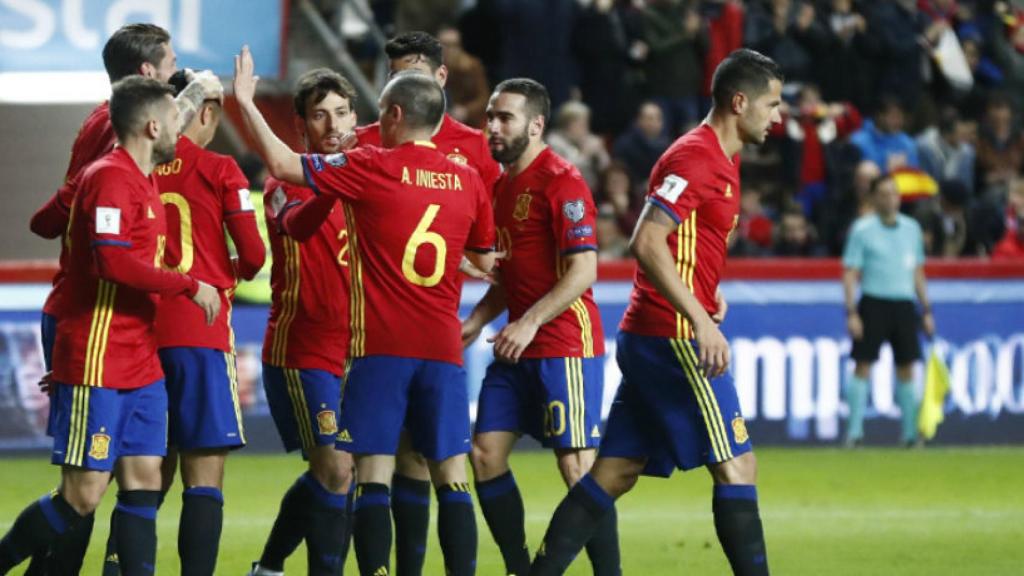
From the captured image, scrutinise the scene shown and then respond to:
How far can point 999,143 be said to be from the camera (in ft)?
66.3

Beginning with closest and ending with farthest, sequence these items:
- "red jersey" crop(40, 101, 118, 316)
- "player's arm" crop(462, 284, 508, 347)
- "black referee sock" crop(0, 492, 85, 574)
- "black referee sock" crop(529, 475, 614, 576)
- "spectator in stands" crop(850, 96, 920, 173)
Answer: "black referee sock" crop(0, 492, 85, 574) → "black referee sock" crop(529, 475, 614, 576) → "red jersey" crop(40, 101, 118, 316) → "player's arm" crop(462, 284, 508, 347) → "spectator in stands" crop(850, 96, 920, 173)

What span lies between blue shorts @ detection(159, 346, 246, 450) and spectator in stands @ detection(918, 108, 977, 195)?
12665 mm

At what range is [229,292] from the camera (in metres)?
8.15

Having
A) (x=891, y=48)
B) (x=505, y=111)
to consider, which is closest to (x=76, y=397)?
(x=505, y=111)

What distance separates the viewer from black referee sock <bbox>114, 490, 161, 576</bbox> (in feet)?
24.3

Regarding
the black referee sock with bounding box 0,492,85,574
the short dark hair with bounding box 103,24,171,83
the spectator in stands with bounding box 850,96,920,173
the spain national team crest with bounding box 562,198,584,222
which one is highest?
the spectator in stands with bounding box 850,96,920,173

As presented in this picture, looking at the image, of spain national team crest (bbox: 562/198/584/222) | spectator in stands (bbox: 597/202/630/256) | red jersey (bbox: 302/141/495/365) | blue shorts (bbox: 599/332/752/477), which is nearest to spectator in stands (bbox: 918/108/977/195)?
spectator in stands (bbox: 597/202/630/256)

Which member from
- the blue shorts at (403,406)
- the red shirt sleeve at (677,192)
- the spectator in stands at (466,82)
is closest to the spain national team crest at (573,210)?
the red shirt sleeve at (677,192)

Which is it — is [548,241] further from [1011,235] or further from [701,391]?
[1011,235]

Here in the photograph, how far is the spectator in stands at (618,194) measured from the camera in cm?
1691

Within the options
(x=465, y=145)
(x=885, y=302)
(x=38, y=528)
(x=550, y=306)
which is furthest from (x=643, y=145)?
(x=38, y=528)

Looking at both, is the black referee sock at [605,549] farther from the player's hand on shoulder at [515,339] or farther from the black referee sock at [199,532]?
the black referee sock at [199,532]

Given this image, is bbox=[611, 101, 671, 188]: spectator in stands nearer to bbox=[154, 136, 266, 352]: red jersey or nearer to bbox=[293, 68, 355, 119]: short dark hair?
bbox=[293, 68, 355, 119]: short dark hair

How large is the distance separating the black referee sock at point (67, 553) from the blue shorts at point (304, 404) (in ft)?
2.99
